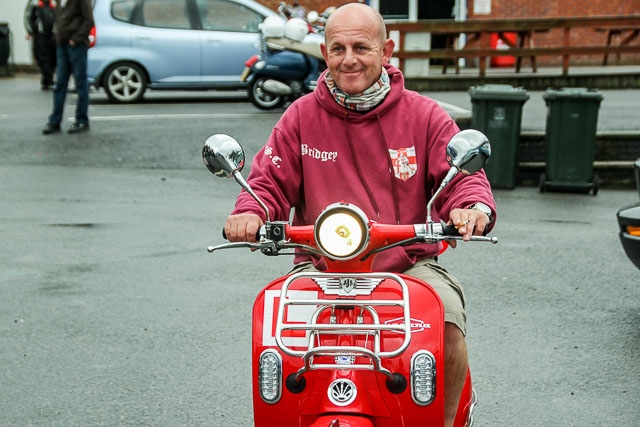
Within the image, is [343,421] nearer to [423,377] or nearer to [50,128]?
[423,377]

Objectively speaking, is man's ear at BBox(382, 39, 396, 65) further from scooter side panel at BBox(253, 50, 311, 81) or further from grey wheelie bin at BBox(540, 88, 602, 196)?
scooter side panel at BBox(253, 50, 311, 81)

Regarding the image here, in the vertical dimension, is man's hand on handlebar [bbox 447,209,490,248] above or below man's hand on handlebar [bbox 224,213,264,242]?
above

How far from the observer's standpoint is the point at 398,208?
3465mm

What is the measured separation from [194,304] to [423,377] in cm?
347

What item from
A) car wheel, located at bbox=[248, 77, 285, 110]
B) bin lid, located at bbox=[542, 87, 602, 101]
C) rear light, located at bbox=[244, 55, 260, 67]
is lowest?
car wheel, located at bbox=[248, 77, 285, 110]

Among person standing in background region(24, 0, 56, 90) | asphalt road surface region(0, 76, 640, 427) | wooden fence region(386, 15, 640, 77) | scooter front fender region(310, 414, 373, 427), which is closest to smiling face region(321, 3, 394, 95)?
scooter front fender region(310, 414, 373, 427)

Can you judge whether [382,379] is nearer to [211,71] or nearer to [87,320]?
[87,320]

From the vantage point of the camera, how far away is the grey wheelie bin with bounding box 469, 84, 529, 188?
10.7 meters

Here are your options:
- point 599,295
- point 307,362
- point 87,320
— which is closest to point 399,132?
point 307,362

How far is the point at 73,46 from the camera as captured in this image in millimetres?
12547

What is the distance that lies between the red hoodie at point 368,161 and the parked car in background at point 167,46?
12847 mm

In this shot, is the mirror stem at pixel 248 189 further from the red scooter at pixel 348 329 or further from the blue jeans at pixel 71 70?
the blue jeans at pixel 71 70

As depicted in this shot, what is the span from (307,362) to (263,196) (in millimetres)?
734

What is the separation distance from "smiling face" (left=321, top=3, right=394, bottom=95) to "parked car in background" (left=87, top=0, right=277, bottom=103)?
42.4 feet
